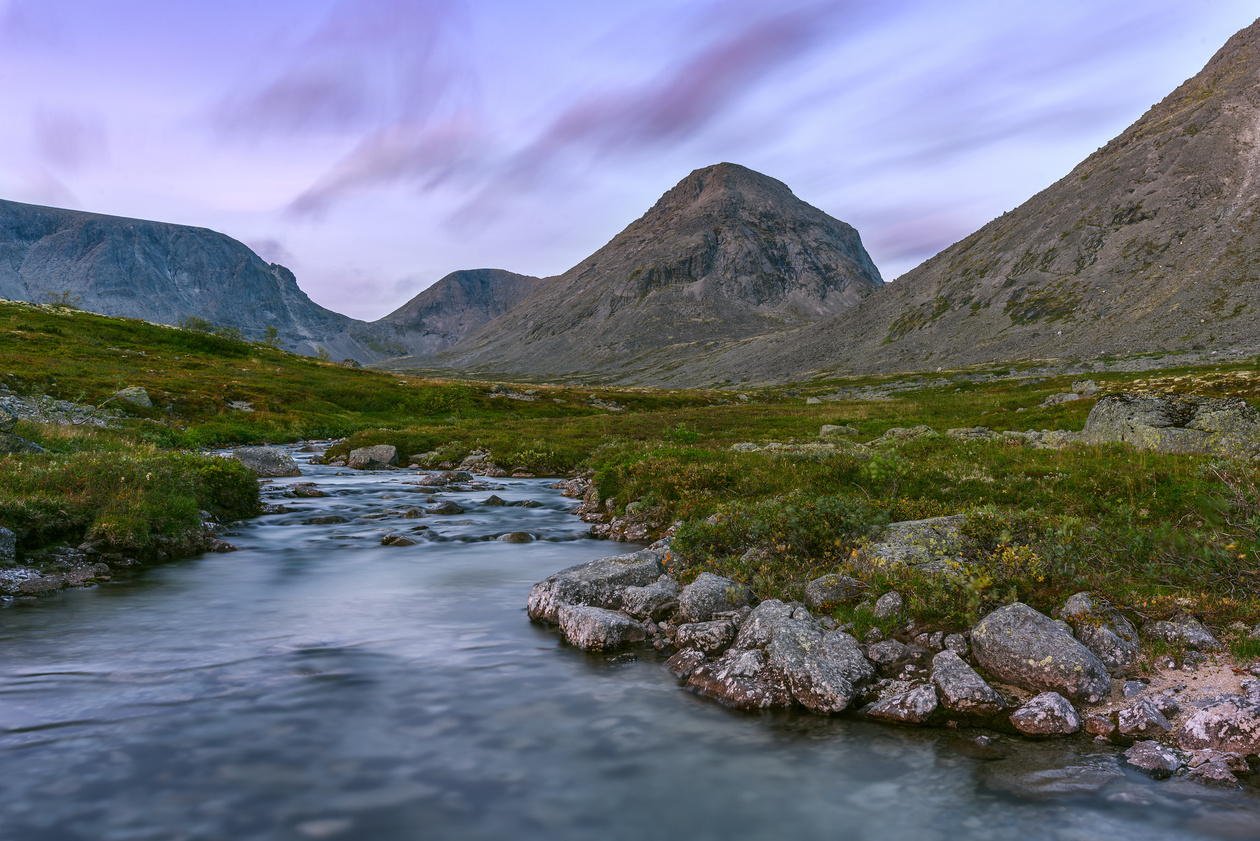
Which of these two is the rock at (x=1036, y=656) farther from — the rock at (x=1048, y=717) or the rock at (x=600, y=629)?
the rock at (x=600, y=629)

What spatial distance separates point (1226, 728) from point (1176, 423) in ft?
74.6

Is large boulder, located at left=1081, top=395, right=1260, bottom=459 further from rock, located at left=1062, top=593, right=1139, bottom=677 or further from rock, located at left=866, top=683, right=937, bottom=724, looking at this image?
rock, located at left=866, top=683, right=937, bottom=724

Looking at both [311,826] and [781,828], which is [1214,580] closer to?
[781,828]

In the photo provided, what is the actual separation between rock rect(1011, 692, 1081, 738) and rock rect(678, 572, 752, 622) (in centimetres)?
459

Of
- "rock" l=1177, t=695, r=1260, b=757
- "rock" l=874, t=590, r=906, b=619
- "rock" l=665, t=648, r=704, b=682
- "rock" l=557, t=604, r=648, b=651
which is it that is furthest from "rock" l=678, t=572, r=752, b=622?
"rock" l=1177, t=695, r=1260, b=757

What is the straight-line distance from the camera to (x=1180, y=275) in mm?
172375

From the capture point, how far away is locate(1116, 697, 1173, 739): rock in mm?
7438

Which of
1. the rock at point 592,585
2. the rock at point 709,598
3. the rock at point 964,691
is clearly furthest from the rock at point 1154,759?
the rock at point 592,585

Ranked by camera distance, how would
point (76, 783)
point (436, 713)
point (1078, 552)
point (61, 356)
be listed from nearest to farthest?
point (76, 783) → point (436, 713) → point (1078, 552) → point (61, 356)

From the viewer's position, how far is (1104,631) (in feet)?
28.7

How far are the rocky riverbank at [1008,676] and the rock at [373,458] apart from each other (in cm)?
2981

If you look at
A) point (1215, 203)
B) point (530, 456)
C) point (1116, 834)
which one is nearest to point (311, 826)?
point (1116, 834)

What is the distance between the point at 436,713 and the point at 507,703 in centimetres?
100

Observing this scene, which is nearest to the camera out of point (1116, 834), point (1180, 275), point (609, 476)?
point (1116, 834)
